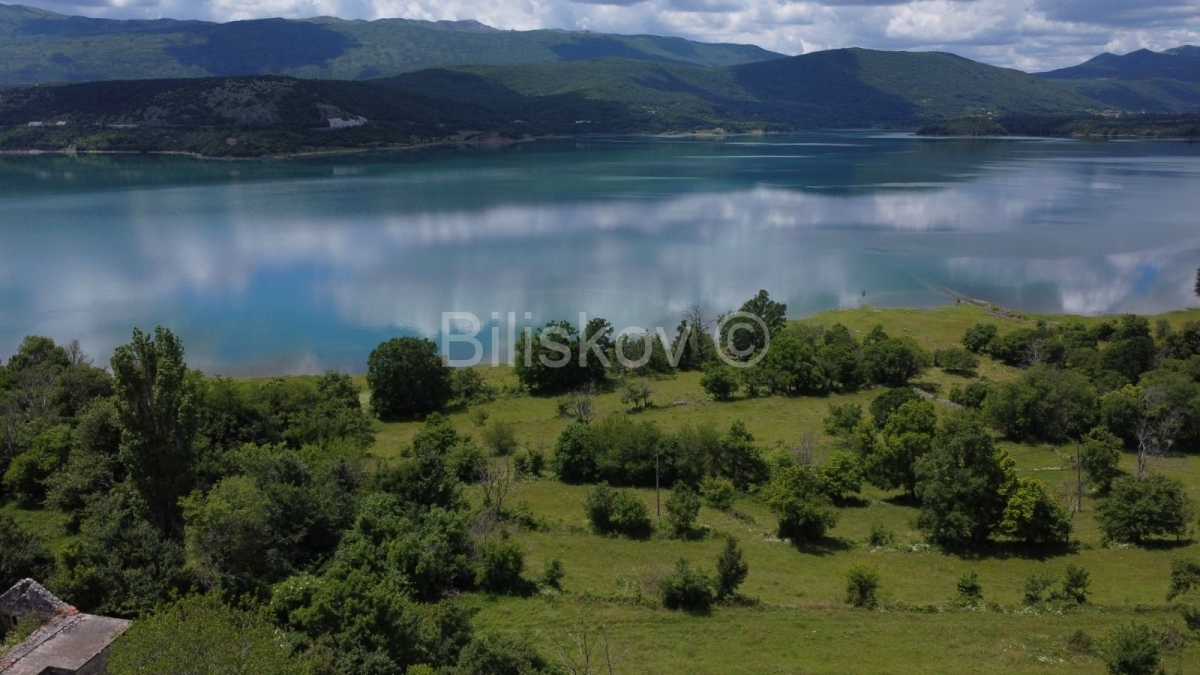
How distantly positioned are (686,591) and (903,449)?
1036 centimetres

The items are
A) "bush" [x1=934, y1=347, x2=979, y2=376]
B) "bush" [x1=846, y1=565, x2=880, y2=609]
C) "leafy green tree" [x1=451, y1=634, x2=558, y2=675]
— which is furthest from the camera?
"bush" [x1=934, y1=347, x2=979, y2=376]

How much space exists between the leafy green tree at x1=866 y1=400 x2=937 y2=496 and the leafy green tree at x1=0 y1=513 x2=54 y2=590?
2219 cm

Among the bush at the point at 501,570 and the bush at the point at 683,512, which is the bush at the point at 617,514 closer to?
the bush at the point at 683,512

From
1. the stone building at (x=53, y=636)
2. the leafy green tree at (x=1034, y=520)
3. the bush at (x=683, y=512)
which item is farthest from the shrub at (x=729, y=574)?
the stone building at (x=53, y=636)

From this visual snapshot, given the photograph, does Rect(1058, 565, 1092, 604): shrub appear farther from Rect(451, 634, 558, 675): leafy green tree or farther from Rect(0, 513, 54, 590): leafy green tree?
Rect(0, 513, 54, 590): leafy green tree

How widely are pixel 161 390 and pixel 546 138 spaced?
172 m

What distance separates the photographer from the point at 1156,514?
20.4m

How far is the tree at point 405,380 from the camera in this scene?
32.3 meters

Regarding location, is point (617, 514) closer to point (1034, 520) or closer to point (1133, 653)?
point (1034, 520)

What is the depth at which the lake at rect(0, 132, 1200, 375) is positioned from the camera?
46.7 metres

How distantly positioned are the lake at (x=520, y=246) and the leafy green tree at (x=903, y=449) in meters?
20.2

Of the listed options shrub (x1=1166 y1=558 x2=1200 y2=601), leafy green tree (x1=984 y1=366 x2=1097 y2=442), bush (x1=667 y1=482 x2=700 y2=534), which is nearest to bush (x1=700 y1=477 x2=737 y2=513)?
bush (x1=667 y1=482 x2=700 y2=534)

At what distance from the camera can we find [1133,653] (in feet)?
45.2

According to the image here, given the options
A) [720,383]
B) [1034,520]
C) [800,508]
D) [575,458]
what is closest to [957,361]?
[720,383]
